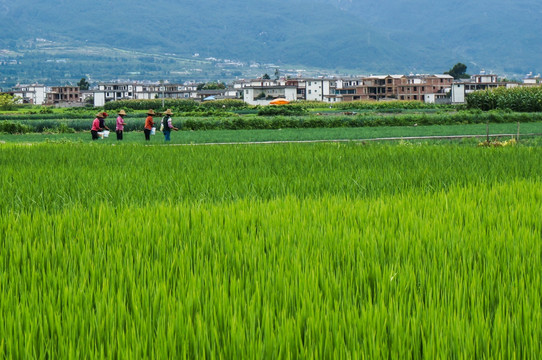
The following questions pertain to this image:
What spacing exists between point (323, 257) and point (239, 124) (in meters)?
40.2

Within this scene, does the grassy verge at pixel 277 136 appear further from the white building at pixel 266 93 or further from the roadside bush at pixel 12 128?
the white building at pixel 266 93

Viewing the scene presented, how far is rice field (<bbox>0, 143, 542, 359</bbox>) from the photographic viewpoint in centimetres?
254

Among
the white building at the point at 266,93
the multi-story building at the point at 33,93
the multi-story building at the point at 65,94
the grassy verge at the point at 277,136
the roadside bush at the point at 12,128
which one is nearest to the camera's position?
the grassy verge at the point at 277,136

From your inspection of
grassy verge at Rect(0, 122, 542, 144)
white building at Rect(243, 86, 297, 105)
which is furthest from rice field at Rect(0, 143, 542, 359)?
white building at Rect(243, 86, 297, 105)

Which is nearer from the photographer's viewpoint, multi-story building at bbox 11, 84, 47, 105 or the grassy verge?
the grassy verge

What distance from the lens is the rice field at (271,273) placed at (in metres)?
2.54

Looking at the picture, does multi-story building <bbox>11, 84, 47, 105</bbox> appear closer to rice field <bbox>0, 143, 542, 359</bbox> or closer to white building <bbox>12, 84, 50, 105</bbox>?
white building <bbox>12, 84, 50, 105</bbox>

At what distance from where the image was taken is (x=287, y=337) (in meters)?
2.50

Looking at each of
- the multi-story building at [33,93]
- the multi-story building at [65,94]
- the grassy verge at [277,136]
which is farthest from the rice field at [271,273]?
the multi-story building at [33,93]

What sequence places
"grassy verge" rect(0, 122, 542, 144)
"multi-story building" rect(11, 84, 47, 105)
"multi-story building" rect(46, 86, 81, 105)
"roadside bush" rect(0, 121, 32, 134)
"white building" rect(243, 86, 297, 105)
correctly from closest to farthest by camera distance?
1. "grassy verge" rect(0, 122, 542, 144)
2. "roadside bush" rect(0, 121, 32, 134)
3. "white building" rect(243, 86, 297, 105)
4. "multi-story building" rect(46, 86, 81, 105)
5. "multi-story building" rect(11, 84, 47, 105)

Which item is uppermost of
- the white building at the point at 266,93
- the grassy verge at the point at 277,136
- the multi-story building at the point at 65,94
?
the multi-story building at the point at 65,94

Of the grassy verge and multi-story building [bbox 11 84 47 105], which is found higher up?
multi-story building [bbox 11 84 47 105]

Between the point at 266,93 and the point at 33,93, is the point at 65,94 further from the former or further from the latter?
the point at 266,93

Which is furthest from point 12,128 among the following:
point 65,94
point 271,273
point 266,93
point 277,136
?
point 65,94
